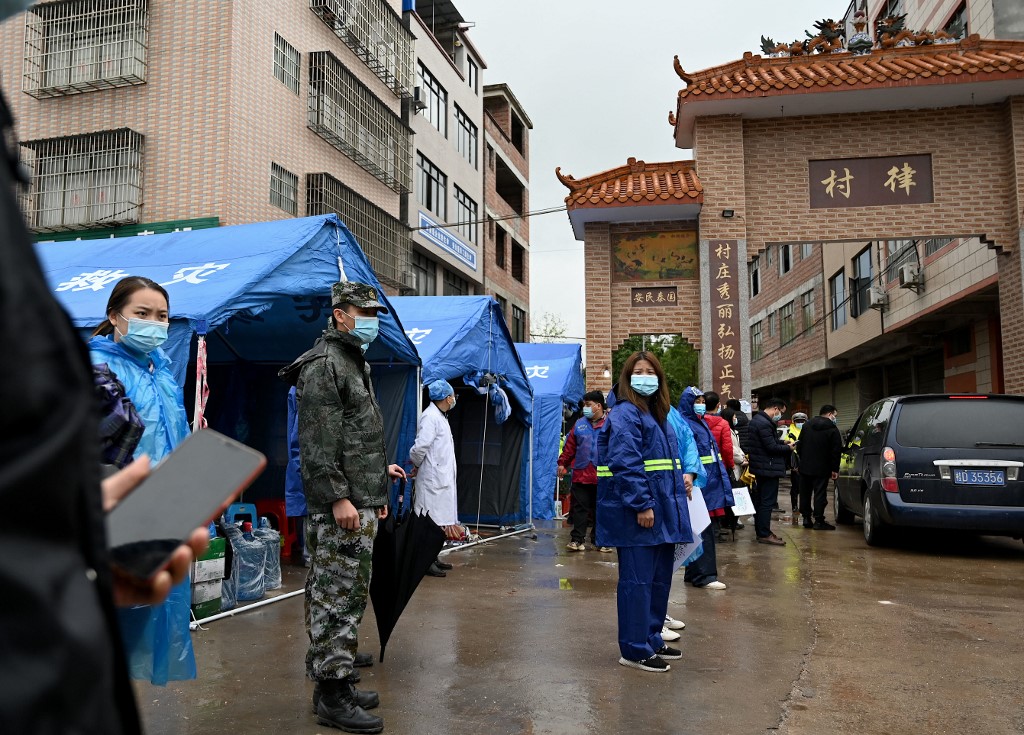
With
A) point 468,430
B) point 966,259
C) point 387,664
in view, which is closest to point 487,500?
point 468,430

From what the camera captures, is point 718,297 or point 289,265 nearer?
point 289,265

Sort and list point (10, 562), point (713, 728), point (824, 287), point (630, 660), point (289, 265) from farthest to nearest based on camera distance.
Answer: point (824, 287)
point (289, 265)
point (630, 660)
point (713, 728)
point (10, 562)

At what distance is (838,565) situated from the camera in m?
8.01

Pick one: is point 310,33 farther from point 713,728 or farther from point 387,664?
point 713,728

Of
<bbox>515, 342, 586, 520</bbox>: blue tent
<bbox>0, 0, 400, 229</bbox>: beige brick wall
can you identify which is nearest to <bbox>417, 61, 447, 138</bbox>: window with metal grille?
<bbox>0, 0, 400, 229</bbox>: beige brick wall

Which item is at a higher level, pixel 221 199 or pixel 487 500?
pixel 221 199

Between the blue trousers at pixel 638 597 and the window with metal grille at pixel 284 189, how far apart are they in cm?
1261

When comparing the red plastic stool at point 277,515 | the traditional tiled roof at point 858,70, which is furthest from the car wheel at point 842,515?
the red plastic stool at point 277,515

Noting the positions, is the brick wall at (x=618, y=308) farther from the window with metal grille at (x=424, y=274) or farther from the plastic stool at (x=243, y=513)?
the window with metal grille at (x=424, y=274)

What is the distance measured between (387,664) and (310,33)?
15.2 m

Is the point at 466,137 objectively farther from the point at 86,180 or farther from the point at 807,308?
the point at 86,180

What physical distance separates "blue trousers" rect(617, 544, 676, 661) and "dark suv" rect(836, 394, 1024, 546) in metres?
4.70

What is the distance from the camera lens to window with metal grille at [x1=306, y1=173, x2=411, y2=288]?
16344 millimetres

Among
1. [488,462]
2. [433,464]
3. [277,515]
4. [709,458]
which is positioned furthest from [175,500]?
[488,462]
